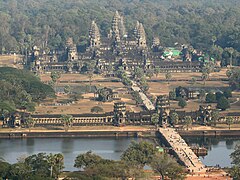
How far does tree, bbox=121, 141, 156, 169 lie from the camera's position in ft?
220

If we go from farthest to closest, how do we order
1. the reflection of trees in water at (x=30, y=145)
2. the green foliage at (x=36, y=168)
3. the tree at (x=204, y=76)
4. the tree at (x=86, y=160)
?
1. the tree at (x=204, y=76)
2. the reflection of trees in water at (x=30, y=145)
3. the tree at (x=86, y=160)
4. the green foliage at (x=36, y=168)

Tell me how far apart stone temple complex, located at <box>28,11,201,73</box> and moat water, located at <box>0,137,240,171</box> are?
4870 centimetres

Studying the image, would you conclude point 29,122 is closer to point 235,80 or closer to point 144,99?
point 144,99

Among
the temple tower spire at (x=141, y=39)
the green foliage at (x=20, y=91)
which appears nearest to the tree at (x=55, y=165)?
the green foliage at (x=20, y=91)

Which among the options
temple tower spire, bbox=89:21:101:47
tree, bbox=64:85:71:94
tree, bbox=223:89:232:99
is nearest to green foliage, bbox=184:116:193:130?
tree, bbox=223:89:232:99

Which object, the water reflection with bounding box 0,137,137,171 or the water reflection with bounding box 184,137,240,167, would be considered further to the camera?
the water reflection with bounding box 0,137,137,171

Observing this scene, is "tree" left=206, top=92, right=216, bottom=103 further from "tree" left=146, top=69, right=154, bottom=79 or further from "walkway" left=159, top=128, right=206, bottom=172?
"tree" left=146, top=69, right=154, bottom=79

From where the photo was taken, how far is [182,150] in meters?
78.0

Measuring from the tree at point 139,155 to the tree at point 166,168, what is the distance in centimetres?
123

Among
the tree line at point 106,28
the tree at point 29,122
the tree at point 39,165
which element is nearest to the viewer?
the tree at point 39,165

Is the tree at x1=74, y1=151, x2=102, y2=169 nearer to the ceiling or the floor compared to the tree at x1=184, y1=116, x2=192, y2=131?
nearer to the floor

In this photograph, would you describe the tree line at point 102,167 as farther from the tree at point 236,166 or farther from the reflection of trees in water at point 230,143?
the reflection of trees in water at point 230,143

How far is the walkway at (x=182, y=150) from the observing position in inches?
2820

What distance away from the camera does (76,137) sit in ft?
281
